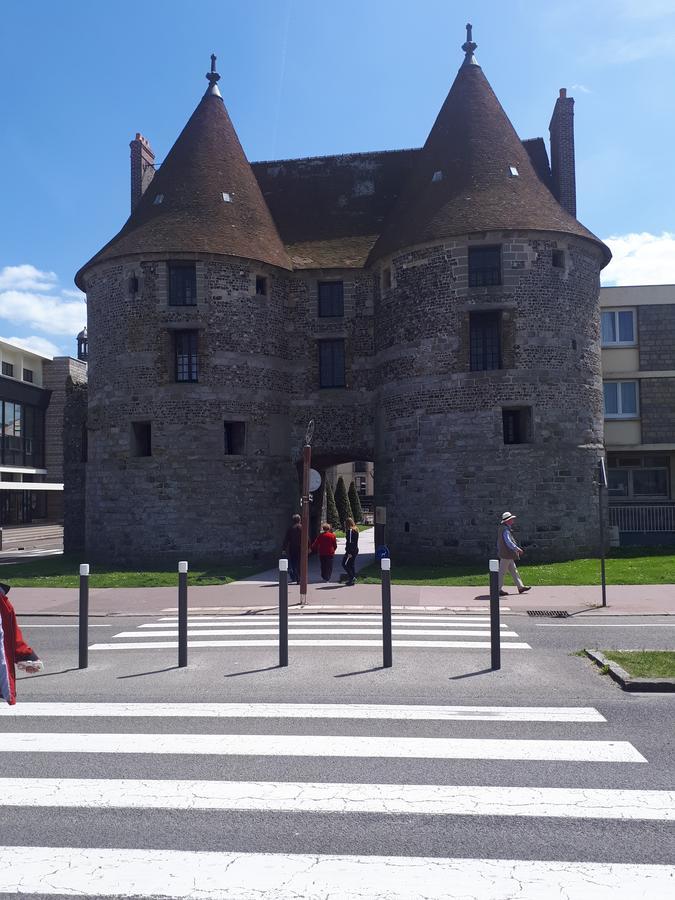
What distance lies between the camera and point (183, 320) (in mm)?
23203

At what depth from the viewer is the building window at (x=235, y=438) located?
933 inches

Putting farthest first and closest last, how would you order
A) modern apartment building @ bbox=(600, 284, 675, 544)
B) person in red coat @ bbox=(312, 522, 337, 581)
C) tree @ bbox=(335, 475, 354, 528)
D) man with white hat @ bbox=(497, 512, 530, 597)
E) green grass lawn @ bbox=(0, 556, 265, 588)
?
tree @ bbox=(335, 475, 354, 528), modern apartment building @ bbox=(600, 284, 675, 544), green grass lawn @ bbox=(0, 556, 265, 588), person in red coat @ bbox=(312, 522, 337, 581), man with white hat @ bbox=(497, 512, 530, 597)

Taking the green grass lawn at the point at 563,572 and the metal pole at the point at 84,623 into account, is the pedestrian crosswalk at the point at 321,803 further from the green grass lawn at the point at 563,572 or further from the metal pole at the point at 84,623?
the green grass lawn at the point at 563,572

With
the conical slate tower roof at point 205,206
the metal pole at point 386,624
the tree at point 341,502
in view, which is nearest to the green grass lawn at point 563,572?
the metal pole at point 386,624

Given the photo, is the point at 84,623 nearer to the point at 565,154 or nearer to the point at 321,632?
the point at 321,632

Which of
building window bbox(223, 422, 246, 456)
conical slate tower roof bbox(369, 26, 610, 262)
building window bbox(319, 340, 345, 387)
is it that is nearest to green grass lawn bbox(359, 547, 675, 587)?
building window bbox(223, 422, 246, 456)

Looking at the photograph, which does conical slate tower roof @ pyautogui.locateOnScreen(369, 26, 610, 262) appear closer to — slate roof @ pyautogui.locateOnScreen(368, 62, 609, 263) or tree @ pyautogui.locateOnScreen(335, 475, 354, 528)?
slate roof @ pyautogui.locateOnScreen(368, 62, 609, 263)

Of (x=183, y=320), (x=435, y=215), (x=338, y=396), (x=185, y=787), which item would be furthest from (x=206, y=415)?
(x=185, y=787)

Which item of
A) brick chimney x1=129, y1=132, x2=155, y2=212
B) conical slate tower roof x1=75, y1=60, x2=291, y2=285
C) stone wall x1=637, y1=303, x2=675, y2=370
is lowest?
stone wall x1=637, y1=303, x2=675, y2=370

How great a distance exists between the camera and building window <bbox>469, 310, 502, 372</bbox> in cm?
2239

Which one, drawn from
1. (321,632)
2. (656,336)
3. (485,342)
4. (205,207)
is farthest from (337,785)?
(656,336)

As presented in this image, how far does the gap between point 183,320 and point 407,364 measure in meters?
6.99

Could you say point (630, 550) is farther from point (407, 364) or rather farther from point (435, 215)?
point (435, 215)

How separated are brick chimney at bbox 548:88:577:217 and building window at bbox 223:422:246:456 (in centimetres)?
1341
